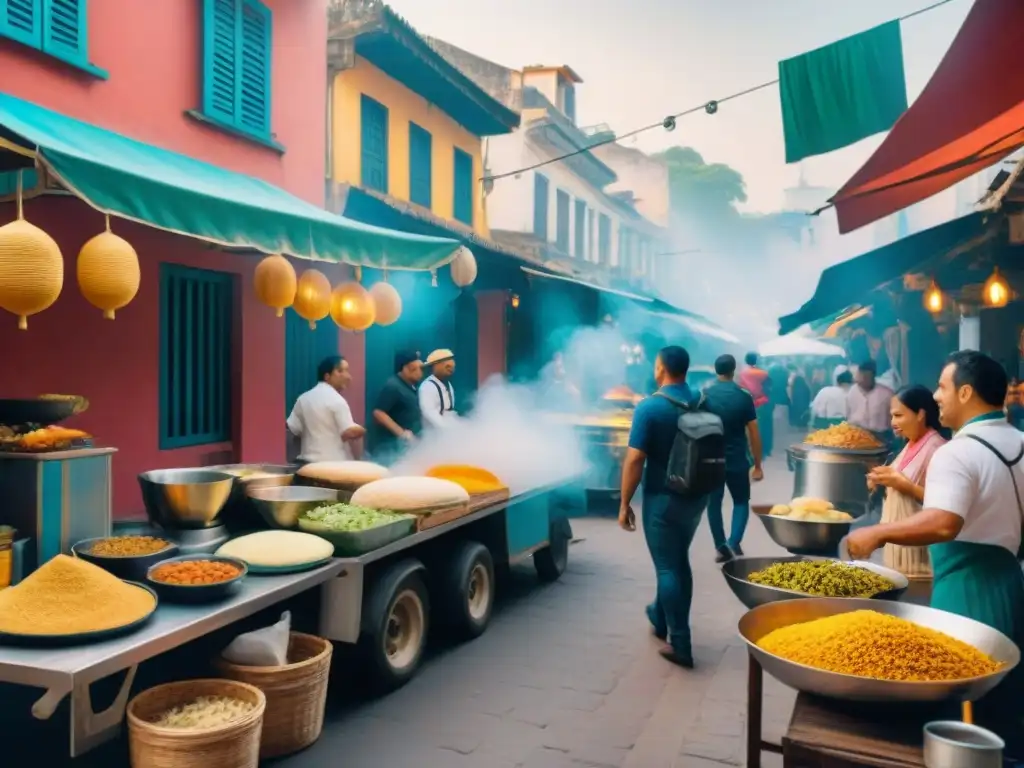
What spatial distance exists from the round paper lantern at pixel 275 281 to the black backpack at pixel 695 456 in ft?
9.90

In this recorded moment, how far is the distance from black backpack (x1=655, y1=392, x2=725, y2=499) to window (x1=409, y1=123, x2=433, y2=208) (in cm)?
1013

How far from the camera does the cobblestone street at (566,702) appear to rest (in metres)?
4.42

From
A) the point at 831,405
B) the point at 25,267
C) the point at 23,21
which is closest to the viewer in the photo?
the point at 25,267

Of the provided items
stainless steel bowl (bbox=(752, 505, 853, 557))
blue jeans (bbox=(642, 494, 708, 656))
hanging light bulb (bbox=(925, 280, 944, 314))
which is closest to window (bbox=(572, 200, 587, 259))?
hanging light bulb (bbox=(925, 280, 944, 314))

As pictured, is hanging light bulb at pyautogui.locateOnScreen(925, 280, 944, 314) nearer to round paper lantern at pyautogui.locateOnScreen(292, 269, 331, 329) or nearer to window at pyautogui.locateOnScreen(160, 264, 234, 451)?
round paper lantern at pyautogui.locateOnScreen(292, 269, 331, 329)

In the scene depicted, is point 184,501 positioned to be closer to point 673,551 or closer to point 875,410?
point 673,551

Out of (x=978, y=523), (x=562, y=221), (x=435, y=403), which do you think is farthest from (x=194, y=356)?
(x=562, y=221)

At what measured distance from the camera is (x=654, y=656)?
5973 mm

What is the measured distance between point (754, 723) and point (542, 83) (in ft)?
91.7

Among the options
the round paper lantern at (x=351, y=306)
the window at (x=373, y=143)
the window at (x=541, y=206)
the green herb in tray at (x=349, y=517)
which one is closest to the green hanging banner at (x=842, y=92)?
the round paper lantern at (x=351, y=306)

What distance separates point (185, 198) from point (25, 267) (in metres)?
1.09

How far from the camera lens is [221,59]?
8.31m

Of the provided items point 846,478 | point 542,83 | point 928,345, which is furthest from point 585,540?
point 542,83

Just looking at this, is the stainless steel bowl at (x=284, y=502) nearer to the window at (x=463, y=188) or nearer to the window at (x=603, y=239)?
the window at (x=463, y=188)
